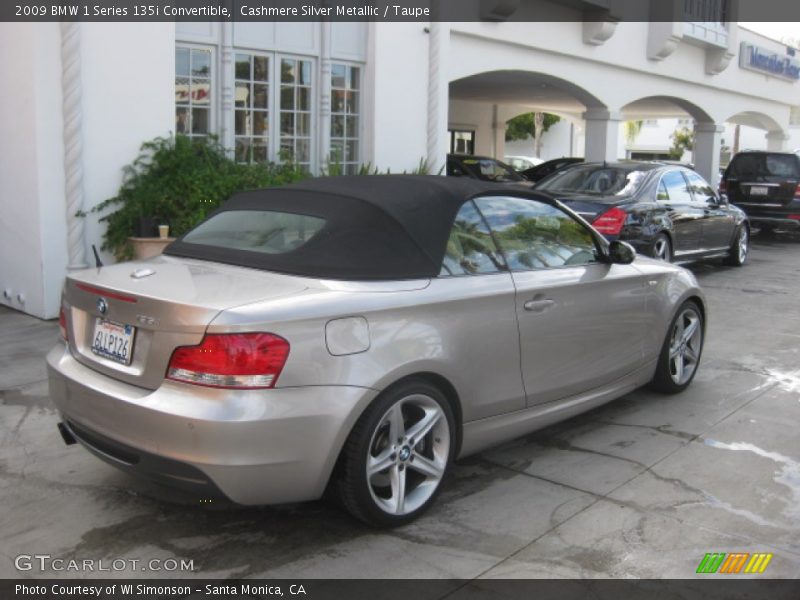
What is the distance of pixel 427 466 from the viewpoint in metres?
4.02

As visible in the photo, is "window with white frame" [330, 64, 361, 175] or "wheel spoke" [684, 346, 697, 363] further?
"window with white frame" [330, 64, 361, 175]

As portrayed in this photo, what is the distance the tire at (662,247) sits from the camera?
33.1 ft

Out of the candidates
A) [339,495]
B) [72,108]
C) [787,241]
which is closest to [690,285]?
[339,495]

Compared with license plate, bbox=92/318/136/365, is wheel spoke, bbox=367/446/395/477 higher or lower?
lower

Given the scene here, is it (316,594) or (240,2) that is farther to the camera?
(240,2)

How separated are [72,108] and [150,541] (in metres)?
5.45

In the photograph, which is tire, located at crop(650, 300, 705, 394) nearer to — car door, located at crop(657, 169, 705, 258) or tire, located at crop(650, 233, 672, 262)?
tire, located at crop(650, 233, 672, 262)

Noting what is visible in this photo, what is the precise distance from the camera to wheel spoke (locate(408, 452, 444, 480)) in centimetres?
396

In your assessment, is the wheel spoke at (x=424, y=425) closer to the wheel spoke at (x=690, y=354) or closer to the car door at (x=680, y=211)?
the wheel spoke at (x=690, y=354)

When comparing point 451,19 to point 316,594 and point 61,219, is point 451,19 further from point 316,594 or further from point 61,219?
point 316,594

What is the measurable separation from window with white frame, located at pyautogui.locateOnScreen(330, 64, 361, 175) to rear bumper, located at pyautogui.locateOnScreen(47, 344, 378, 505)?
311 inches

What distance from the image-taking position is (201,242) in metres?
4.55

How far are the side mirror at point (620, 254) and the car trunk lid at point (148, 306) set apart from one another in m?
2.30

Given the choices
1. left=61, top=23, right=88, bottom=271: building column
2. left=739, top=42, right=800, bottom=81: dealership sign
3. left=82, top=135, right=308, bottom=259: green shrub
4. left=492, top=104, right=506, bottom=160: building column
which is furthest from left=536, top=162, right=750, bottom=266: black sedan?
left=492, top=104, right=506, bottom=160: building column
